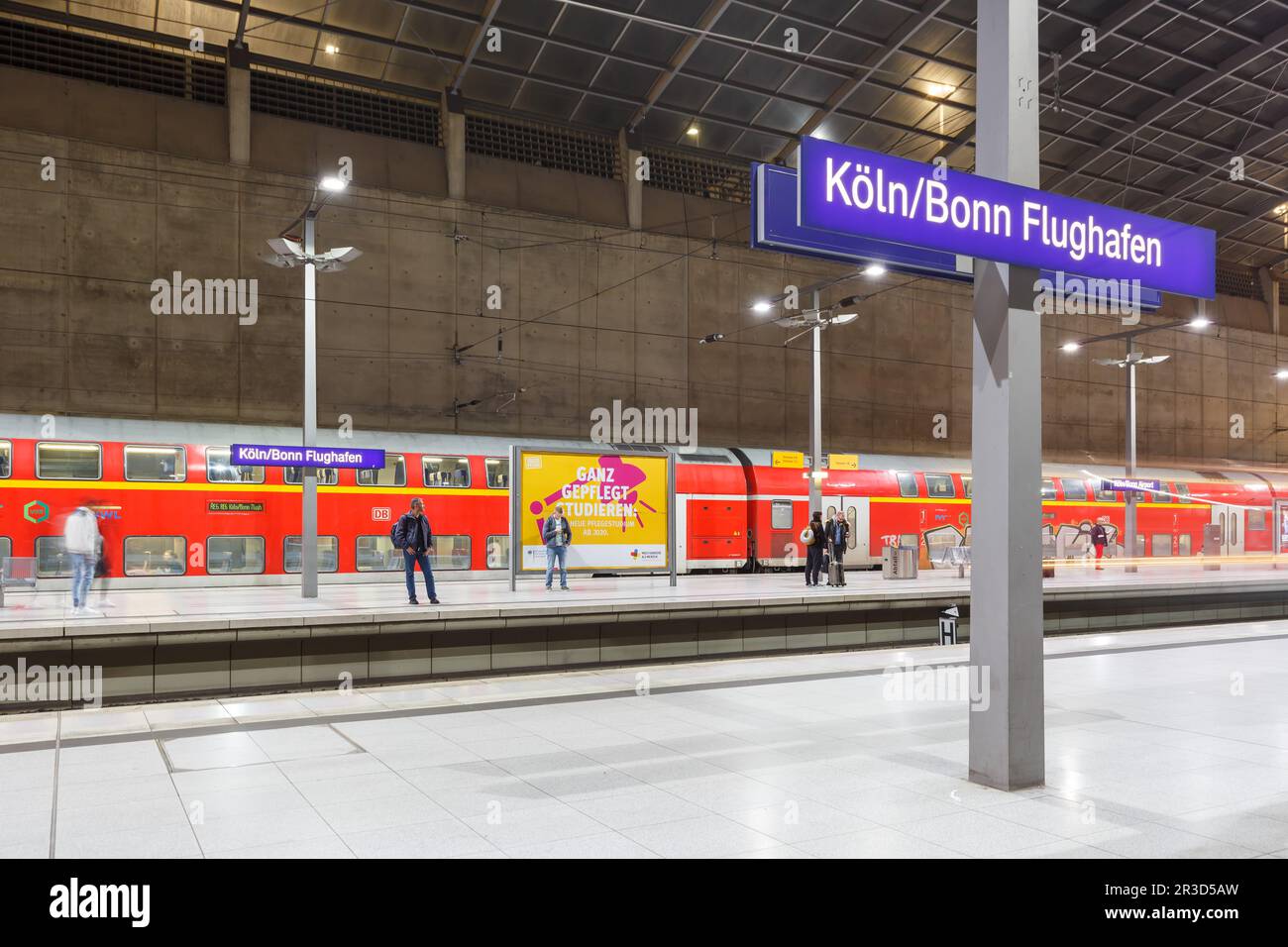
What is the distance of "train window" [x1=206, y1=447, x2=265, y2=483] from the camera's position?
19141mm

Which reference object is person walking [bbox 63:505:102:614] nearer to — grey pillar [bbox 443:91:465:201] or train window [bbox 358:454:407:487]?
train window [bbox 358:454:407:487]

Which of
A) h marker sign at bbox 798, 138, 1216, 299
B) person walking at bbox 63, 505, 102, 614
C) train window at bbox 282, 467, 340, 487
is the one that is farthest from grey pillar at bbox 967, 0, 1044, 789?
train window at bbox 282, 467, 340, 487

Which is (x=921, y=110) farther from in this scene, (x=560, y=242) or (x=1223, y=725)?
(x=1223, y=725)

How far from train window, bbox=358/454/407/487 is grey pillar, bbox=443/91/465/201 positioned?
10756mm

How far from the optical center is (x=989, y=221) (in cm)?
596

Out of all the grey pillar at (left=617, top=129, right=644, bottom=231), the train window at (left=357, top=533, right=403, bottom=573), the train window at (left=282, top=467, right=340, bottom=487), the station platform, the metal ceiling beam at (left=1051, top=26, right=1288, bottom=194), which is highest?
the metal ceiling beam at (left=1051, top=26, right=1288, bottom=194)

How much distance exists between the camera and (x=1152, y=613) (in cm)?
1806

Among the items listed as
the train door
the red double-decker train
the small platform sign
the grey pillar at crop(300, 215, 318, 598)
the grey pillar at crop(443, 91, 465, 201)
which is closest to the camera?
the grey pillar at crop(300, 215, 318, 598)

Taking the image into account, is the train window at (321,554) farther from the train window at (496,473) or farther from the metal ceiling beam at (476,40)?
the metal ceiling beam at (476,40)

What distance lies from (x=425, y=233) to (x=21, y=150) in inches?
385

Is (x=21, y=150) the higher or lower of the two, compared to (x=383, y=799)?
higher

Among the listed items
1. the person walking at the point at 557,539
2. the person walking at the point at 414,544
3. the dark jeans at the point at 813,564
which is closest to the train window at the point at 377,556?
the person walking at the point at 557,539

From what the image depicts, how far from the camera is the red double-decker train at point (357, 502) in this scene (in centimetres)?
1777
